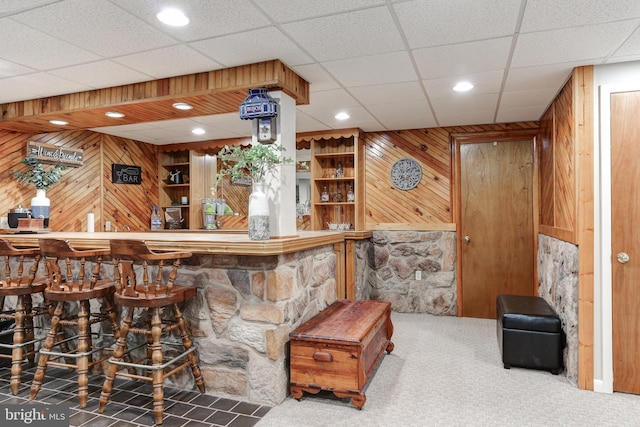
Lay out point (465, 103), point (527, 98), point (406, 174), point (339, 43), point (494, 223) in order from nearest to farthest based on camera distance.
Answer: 1. point (339, 43)
2. point (527, 98)
3. point (465, 103)
4. point (494, 223)
5. point (406, 174)

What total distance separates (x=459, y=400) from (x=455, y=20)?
245 centimetres

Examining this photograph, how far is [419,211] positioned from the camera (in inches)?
212

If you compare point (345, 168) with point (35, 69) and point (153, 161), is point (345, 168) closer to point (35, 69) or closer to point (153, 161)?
point (153, 161)

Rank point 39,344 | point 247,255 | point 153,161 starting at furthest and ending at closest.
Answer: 1. point 153,161
2. point 39,344
3. point 247,255

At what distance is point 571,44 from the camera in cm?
269

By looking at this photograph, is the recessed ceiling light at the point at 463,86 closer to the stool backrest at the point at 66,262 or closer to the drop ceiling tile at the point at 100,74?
the drop ceiling tile at the point at 100,74

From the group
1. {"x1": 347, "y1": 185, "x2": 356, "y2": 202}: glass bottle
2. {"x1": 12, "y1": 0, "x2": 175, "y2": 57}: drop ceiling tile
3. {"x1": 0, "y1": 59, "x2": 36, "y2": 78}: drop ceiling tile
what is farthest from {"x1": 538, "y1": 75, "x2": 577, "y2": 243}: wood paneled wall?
{"x1": 0, "y1": 59, "x2": 36, "y2": 78}: drop ceiling tile

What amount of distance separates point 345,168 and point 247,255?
3.24 metres

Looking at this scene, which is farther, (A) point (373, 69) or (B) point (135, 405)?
(A) point (373, 69)

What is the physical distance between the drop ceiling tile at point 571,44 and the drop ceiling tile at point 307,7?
1.16 m

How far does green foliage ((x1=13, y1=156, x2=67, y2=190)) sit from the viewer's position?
14.0ft

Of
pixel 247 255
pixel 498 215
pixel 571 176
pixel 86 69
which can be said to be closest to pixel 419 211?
pixel 498 215

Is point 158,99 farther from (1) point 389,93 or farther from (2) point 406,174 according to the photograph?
(2) point 406,174

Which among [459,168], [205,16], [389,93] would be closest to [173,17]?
[205,16]
